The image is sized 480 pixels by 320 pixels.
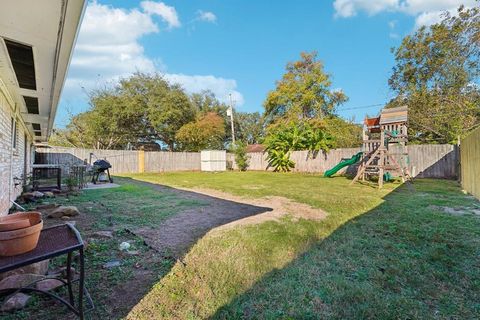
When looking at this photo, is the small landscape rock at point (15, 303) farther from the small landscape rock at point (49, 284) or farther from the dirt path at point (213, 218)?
the dirt path at point (213, 218)

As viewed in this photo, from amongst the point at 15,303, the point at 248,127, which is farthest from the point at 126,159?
the point at 248,127

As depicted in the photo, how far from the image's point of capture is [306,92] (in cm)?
1975

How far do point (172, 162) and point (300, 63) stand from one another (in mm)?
13264

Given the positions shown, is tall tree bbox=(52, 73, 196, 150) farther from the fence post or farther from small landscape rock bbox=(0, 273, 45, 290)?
small landscape rock bbox=(0, 273, 45, 290)

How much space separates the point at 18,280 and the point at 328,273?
251cm

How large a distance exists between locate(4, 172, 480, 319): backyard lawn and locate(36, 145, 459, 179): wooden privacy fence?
24.2ft

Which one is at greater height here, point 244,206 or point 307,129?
point 307,129

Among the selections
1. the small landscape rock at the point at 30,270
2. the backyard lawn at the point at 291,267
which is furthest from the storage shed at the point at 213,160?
the small landscape rock at the point at 30,270

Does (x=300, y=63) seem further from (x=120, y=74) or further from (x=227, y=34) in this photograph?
(x=120, y=74)

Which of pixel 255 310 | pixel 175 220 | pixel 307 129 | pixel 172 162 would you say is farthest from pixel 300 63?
pixel 255 310

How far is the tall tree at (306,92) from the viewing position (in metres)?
19.8

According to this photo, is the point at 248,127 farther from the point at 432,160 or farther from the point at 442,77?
the point at 432,160

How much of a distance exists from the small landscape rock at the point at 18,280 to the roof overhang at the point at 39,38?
190 cm

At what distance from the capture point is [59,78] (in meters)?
3.14
